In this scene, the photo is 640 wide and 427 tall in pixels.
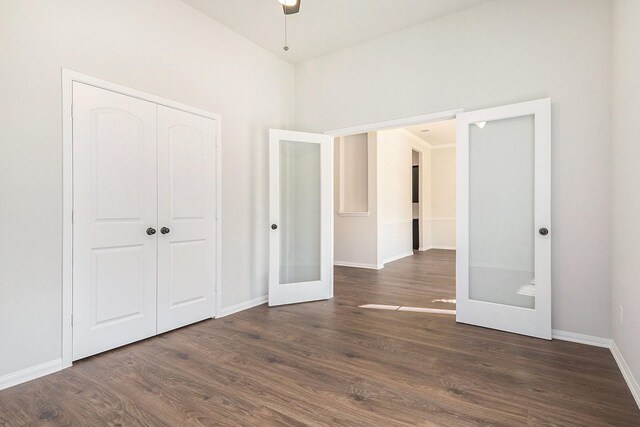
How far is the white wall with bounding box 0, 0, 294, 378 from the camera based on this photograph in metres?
2.13

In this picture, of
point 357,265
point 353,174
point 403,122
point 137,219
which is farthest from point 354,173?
point 137,219

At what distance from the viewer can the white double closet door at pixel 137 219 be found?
2.49 m

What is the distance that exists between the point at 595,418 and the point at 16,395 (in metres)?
3.31

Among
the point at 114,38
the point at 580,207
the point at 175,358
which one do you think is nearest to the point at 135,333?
the point at 175,358

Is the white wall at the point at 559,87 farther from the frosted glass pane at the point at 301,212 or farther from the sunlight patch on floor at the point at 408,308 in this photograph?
the frosted glass pane at the point at 301,212

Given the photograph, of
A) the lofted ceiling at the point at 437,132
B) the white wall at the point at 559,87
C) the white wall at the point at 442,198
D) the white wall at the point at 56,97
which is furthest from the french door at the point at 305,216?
the white wall at the point at 442,198

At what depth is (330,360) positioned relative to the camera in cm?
245

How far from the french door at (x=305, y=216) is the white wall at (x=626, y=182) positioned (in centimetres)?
273

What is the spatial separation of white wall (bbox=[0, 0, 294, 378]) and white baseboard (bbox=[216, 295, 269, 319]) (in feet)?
0.27

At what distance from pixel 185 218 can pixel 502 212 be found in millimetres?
2972

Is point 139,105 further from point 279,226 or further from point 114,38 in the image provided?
point 279,226

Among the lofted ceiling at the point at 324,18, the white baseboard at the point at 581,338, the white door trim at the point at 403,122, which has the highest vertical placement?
the lofted ceiling at the point at 324,18

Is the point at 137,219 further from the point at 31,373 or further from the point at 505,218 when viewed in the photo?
the point at 505,218

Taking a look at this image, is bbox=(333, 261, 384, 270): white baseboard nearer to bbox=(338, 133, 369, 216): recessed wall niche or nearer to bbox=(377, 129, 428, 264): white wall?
bbox=(377, 129, 428, 264): white wall
